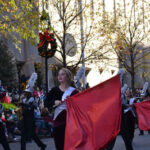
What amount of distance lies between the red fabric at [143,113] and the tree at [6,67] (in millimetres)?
19276

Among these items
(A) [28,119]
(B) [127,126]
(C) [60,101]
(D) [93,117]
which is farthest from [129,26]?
(D) [93,117]

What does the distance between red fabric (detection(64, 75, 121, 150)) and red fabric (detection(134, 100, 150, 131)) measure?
4.48 m

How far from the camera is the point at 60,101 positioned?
6.68 meters

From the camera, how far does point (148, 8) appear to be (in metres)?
30.6

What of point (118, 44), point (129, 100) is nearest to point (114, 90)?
point (129, 100)

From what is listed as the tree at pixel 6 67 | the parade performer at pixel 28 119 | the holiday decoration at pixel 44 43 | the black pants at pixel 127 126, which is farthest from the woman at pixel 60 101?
the tree at pixel 6 67

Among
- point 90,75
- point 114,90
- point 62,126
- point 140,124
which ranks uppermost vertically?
point 114,90

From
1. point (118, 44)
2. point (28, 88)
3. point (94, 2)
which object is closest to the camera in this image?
point (28, 88)

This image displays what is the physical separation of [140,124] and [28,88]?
3.07 metres

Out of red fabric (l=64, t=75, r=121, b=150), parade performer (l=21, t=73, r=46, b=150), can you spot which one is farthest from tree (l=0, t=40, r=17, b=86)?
red fabric (l=64, t=75, r=121, b=150)

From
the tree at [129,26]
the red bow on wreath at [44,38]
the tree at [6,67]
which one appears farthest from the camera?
the tree at [129,26]

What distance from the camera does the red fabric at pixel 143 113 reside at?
1125 cm

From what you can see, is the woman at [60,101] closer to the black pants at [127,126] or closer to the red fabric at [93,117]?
the red fabric at [93,117]

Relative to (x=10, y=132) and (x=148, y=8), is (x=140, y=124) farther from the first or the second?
(x=148, y=8)
